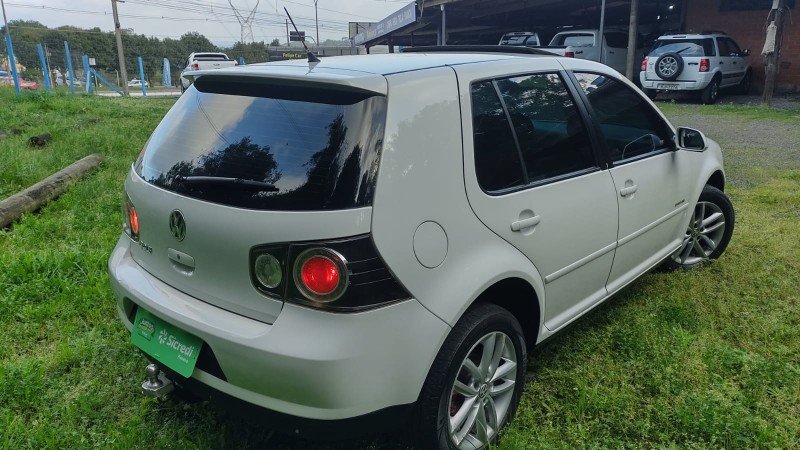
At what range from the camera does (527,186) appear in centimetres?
244

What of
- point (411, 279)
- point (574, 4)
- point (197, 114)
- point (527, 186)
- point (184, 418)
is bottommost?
point (184, 418)

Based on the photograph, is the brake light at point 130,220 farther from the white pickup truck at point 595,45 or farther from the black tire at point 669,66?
the white pickup truck at point 595,45

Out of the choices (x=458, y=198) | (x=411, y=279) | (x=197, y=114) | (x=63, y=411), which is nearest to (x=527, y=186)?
(x=458, y=198)

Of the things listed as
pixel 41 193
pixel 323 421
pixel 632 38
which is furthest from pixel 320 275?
pixel 632 38

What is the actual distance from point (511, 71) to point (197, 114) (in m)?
1.36

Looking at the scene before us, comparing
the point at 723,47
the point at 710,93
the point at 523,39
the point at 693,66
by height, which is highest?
the point at 523,39

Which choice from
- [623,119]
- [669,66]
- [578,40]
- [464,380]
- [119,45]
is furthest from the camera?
[119,45]

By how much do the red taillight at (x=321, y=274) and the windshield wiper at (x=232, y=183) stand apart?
29 centimetres

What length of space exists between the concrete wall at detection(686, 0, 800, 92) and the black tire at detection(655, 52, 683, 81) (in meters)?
4.84

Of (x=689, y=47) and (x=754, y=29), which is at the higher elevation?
(x=754, y=29)

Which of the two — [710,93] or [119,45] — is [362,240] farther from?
[119,45]

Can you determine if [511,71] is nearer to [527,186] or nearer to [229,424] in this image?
[527,186]

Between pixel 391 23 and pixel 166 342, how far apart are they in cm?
2609

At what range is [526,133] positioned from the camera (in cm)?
255
